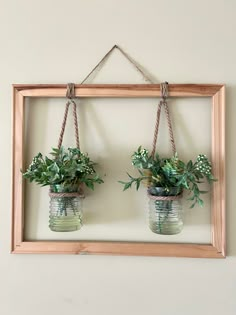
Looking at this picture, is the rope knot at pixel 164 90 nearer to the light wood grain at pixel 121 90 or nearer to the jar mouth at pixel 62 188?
the light wood grain at pixel 121 90

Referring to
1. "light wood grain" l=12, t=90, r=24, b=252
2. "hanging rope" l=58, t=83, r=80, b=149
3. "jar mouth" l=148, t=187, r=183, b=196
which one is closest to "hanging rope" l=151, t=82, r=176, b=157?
"jar mouth" l=148, t=187, r=183, b=196

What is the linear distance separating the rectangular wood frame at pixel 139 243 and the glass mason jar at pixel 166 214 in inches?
3.0

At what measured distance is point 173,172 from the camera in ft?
2.73

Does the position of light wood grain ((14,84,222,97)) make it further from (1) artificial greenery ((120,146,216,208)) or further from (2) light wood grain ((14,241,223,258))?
(2) light wood grain ((14,241,223,258))

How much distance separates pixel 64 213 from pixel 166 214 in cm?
29

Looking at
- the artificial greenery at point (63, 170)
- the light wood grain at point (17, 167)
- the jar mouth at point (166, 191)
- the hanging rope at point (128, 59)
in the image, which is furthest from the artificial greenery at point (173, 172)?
the light wood grain at point (17, 167)

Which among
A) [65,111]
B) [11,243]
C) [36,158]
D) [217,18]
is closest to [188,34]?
[217,18]

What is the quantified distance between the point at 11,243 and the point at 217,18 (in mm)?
941

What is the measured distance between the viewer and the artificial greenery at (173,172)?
2.73ft

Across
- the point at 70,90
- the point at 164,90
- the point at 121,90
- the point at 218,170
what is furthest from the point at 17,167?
the point at 218,170

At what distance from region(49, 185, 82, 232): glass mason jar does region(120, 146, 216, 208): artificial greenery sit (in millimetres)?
159

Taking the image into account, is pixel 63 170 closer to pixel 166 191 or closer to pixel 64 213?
pixel 64 213

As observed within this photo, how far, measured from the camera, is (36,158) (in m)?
0.87

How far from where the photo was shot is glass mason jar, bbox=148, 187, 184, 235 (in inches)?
33.3
